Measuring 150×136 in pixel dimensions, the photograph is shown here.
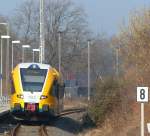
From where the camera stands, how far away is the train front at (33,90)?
106 feet

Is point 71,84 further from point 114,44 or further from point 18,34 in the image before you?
point 114,44

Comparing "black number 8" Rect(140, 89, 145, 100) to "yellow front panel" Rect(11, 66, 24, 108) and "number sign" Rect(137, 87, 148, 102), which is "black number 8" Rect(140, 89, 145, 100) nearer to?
"number sign" Rect(137, 87, 148, 102)

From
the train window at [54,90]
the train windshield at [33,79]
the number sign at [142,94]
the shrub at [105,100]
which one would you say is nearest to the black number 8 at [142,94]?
the number sign at [142,94]

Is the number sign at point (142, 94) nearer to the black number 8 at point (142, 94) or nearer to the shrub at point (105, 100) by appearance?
the black number 8 at point (142, 94)

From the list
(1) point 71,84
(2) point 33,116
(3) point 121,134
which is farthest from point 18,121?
(1) point 71,84

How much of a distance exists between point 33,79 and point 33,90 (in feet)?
2.73

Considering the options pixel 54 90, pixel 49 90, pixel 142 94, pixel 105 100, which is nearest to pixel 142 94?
pixel 142 94

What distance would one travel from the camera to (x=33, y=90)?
107 ft

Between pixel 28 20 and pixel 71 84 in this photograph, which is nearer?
pixel 71 84

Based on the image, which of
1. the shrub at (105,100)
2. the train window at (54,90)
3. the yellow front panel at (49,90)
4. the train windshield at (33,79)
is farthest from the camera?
the train window at (54,90)

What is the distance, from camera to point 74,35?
104 m

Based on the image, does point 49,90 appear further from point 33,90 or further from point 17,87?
point 17,87

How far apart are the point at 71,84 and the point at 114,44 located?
53.8 metres

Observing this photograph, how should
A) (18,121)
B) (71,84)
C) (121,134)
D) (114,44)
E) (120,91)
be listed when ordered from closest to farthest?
1. (121,134)
2. (120,91)
3. (114,44)
4. (18,121)
5. (71,84)
